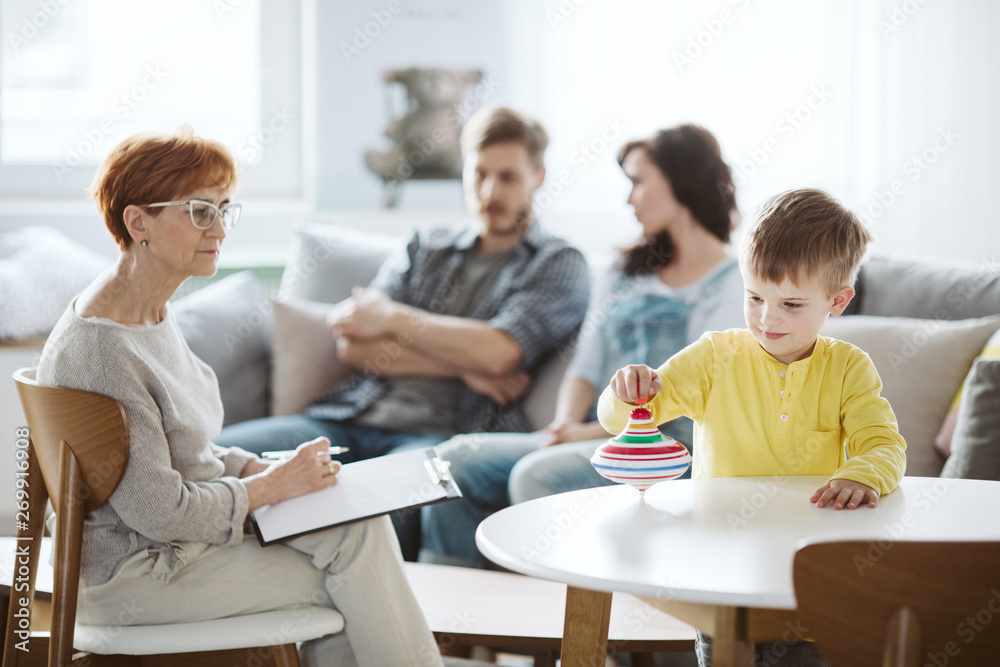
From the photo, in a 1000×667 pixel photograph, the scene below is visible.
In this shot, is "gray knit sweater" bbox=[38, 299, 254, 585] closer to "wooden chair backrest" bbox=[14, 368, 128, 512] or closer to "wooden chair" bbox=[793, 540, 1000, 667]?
"wooden chair backrest" bbox=[14, 368, 128, 512]

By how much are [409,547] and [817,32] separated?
237cm

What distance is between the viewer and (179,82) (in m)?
3.28

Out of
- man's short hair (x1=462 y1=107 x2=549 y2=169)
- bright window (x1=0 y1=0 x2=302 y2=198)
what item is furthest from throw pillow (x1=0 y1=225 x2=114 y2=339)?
man's short hair (x1=462 y1=107 x2=549 y2=169)

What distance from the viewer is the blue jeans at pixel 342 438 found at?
7.48ft

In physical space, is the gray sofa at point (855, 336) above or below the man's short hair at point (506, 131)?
below

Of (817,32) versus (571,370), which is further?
(817,32)

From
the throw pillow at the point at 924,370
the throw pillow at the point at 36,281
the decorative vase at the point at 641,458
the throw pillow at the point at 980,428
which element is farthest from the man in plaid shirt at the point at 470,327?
the decorative vase at the point at 641,458

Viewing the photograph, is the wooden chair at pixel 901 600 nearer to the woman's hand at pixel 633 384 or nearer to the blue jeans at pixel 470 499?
the woman's hand at pixel 633 384

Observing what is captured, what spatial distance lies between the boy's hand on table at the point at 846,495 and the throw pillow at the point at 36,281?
212cm

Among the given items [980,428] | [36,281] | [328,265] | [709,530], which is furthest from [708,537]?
[36,281]

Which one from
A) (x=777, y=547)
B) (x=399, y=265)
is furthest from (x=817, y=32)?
(x=777, y=547)

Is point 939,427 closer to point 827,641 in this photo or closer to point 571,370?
point 571,370

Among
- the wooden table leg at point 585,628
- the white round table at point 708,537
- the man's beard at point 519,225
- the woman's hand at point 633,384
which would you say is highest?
the man's beard at point 519,225

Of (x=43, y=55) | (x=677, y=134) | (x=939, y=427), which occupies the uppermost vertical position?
(x=43, y=55)
